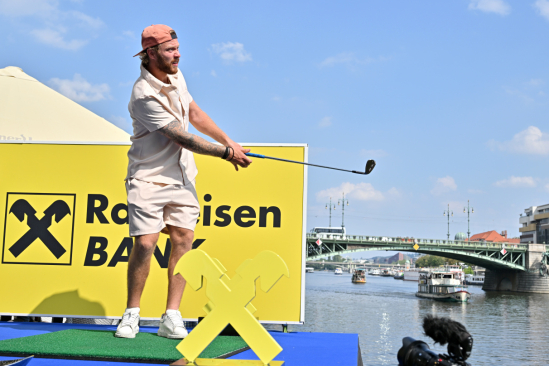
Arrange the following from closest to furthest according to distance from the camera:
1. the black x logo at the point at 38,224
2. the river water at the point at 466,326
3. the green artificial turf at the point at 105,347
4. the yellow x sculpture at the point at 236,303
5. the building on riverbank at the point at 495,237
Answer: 1. the yellow x sculpture at the point at 236,303
2. the green artificial turf at the point at 105,347
3. the black x logo at the point at 38,224
4. the river water at the point at 466,326
5. the building on riverbank at the point at 495,237

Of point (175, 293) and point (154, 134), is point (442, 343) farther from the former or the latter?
point (154, 134)

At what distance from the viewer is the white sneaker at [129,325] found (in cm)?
232

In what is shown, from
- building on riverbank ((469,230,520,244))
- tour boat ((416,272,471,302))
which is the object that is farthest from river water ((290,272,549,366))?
building on riverbank ((469,230,520,244))

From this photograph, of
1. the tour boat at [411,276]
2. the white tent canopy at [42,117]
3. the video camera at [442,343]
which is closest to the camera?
the video camera at [442,343]

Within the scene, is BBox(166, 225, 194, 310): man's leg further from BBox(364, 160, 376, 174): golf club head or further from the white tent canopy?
the white tent canopy

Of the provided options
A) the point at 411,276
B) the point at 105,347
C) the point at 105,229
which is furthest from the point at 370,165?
the point at 411,276

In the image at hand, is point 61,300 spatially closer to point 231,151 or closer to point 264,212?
point 264,212

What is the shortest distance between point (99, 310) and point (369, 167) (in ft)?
7.11

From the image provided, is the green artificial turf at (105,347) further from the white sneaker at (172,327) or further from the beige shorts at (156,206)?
the beige shorts at (156,206)

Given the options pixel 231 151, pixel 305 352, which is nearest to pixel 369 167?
pixel 231 151

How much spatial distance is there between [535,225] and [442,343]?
7542cm

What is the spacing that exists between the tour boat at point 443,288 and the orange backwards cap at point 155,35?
38091 mm

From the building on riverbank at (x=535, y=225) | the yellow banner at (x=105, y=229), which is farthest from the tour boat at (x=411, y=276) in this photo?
the yellow banner at (x=105, y=229)

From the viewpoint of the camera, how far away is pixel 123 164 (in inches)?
149
